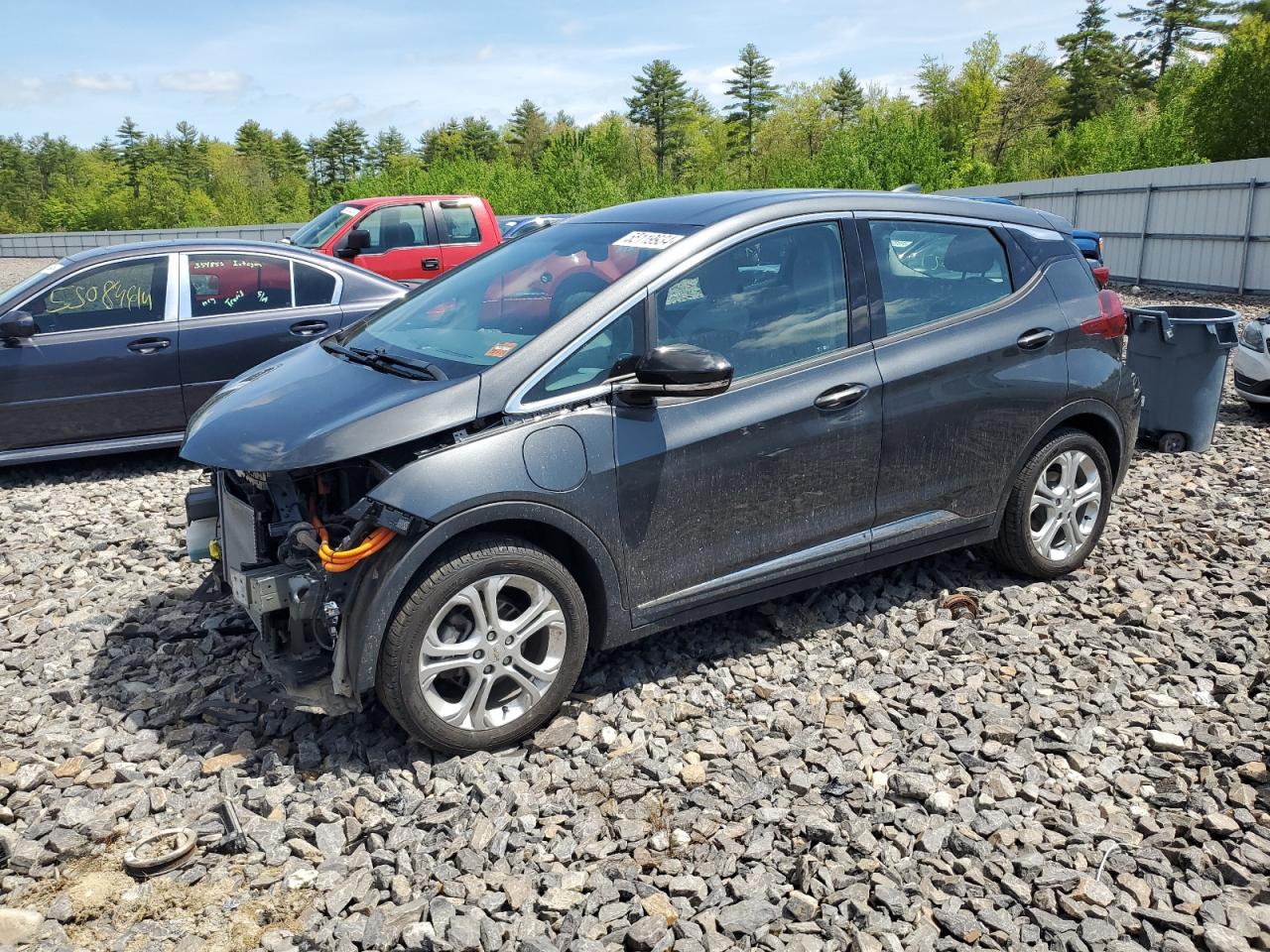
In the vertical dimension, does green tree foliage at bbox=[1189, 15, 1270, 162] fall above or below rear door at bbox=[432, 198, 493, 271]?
above

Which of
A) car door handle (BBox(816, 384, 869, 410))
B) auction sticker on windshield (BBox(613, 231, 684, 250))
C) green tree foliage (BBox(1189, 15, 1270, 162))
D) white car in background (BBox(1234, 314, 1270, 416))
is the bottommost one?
white car in background (BBox(1234, 314, 1270, 416))

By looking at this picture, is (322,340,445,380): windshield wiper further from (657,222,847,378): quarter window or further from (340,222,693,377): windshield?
(657,222,847,378): quarter window

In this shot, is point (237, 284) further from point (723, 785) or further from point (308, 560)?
point (723, 785)

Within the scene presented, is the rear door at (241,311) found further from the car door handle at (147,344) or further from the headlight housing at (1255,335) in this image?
the headlight housing at (1255,335)

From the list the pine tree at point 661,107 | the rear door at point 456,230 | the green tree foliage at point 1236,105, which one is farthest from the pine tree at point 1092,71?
the rear door at point 456,230

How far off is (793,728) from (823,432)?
1.15 metres

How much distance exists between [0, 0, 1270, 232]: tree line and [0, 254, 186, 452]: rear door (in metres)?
30.4

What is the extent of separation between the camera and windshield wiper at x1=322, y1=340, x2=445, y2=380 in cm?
385

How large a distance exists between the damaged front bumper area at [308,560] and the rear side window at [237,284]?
4.01 metres

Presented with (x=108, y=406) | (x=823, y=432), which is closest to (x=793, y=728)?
(x=823, y=432)

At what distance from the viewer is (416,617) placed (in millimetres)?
3486

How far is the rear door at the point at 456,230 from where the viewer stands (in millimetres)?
14945

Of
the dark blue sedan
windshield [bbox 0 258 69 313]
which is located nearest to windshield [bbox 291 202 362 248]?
the dark blue sedan

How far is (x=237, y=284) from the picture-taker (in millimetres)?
7793
